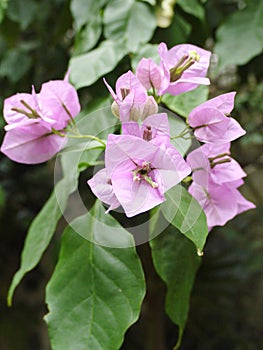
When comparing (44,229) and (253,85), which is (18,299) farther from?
(44,229)

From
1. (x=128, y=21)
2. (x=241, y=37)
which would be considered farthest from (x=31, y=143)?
(x=241, y=37)

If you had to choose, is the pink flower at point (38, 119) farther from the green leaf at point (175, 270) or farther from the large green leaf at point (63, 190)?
the green leaf at point (175, 270)

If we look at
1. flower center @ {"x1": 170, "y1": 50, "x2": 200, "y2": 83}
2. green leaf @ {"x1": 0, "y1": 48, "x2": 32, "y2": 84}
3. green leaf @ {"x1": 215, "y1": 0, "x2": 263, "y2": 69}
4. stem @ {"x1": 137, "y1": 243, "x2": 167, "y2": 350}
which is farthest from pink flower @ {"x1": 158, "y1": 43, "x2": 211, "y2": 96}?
stem @ {"x1": 137, "y1": 243, "x2": 167, "y2": 350}

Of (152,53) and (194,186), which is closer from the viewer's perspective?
(194,186)

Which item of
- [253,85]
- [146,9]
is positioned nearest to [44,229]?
[146,9]

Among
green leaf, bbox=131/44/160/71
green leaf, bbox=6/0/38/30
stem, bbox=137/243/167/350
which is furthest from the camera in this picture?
stem, bbox=137/243/167/350

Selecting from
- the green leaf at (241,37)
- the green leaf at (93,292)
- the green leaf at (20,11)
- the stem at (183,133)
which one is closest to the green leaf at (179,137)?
the stem at (183,133)

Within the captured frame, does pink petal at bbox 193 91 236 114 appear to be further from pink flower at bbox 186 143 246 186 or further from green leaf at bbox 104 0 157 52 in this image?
green leaf at bbox 104 0 157 52
